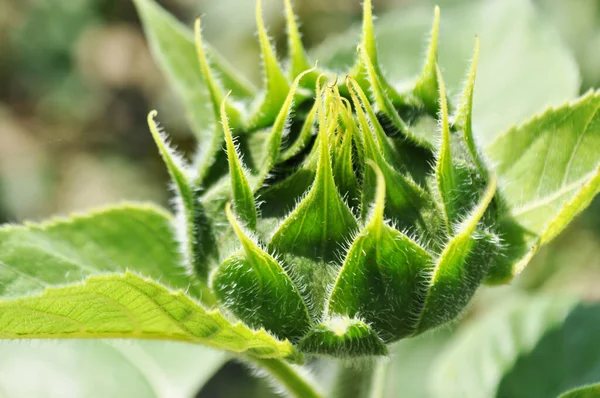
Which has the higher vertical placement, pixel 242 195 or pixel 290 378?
pixel 242 195

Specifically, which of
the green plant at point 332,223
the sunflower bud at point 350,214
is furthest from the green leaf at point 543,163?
the sunflower bud at point 350,214

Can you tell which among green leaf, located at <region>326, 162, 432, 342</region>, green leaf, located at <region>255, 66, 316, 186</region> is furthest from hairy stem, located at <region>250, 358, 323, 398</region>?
green leaf, located at <region>255, 66, 316, 186</region>

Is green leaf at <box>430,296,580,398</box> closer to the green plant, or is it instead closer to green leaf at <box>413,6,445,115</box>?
the green plant

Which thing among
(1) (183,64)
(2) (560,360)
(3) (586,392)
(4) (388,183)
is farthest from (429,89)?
(2) (560,360)

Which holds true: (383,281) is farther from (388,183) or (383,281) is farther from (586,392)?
(586,392)

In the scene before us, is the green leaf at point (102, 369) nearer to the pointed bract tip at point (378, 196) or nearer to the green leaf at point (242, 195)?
the green leaf at point (242, 195)

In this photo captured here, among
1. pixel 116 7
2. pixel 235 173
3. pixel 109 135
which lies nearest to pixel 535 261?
pixel 235 173

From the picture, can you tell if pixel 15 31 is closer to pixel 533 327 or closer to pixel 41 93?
pixel 41 93
